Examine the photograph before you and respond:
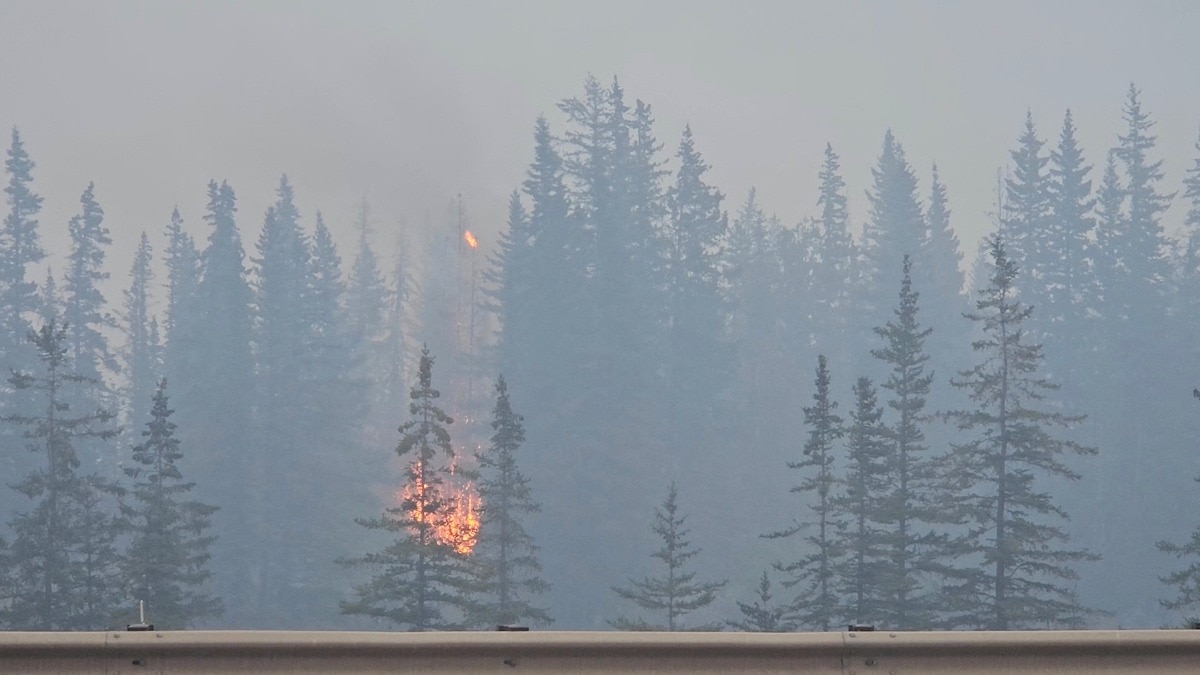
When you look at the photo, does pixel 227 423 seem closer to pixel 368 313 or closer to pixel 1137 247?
pixel 368 313

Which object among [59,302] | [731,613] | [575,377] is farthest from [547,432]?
[59,302]

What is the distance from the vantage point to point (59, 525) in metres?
42.5

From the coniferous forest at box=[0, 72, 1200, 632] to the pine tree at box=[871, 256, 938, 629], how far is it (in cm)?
15

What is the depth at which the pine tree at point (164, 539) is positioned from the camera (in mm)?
41438

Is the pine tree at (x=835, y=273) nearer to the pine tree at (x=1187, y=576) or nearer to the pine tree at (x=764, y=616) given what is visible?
the pine tree at (x=764, y=616)

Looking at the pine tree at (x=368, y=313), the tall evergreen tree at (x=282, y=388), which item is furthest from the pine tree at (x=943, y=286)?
the tall evergreen tree at (x=282, y=388)

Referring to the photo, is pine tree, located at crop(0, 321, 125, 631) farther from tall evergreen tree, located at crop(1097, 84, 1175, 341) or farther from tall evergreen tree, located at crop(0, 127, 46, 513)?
tall evergreen tree, located at crop(1097, 84, 1175, 341)

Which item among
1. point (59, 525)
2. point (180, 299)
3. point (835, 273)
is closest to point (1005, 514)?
point (835, 273)

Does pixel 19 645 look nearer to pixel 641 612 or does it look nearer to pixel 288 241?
pixel 641 612

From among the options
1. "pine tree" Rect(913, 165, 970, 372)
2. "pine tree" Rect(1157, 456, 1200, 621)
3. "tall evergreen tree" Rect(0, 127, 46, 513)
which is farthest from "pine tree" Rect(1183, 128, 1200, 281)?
"tall evergreen tree" Rect(0, 127, 46, 513)

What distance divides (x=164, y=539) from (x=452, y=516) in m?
10.5

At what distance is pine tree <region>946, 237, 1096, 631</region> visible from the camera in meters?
40.2

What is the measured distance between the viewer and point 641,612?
4756 cm

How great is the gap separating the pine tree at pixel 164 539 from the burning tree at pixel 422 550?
5632mm
